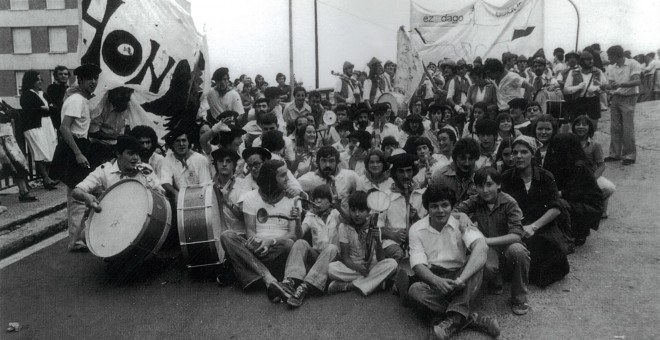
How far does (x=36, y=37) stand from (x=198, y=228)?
46.0 m

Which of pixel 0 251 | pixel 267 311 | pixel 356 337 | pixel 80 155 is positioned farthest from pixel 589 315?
pixel 0 251

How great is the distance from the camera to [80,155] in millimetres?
6406

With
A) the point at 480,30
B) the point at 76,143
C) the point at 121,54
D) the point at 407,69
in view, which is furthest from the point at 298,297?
the point at 480,30

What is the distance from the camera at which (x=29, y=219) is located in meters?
7.67

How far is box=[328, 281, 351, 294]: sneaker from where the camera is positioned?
5082 mm

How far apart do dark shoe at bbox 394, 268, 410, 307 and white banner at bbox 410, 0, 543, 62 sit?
1230cm

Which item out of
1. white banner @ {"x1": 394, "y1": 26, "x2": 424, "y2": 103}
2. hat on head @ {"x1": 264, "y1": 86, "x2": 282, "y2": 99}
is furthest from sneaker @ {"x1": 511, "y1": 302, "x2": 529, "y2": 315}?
white banner @ {"x1": 394, "y1": 26, "x2": 424, "y2": 103}

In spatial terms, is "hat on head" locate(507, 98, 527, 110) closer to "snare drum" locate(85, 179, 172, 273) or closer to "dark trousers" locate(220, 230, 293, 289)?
"dark trousers" locate(220, 230, 293, 289)

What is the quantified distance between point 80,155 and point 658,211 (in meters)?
7.30

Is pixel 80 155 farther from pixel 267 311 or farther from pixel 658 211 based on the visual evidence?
pixel 658 211

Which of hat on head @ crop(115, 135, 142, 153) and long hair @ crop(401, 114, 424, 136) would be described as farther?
long hair @ crop(401, 114, 424, 136)

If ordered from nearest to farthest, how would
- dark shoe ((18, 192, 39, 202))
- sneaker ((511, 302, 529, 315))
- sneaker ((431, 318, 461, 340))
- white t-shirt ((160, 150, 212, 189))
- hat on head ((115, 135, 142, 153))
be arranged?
sneaker ((431, 318, 461, 340)), sneaker ((511, 302, 529, 315)), hat on head ((115, 135, 142, 153)), white t-shirt ((160, 150, 212, 189)), dark shoe ((18, 192, 39, 202))

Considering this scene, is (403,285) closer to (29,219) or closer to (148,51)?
(148,51)

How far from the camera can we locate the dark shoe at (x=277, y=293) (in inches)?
193
